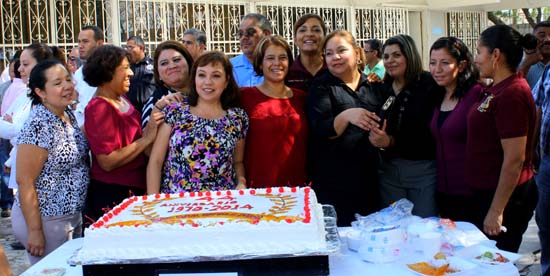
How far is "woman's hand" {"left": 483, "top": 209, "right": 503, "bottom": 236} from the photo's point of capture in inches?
132

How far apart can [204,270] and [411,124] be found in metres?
1.96

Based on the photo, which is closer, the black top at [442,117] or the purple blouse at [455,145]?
the purple blouse at [455,145]

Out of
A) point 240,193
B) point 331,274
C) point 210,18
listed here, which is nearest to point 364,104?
point 240,193

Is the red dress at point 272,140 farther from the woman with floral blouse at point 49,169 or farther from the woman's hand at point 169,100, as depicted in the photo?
the woman with floral blouse at point 49,169

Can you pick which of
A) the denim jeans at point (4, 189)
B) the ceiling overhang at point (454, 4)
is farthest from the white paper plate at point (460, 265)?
the ceiling overhang at point (454, 4)

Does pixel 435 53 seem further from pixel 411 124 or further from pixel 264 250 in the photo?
pixel 264 250

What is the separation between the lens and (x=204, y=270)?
2312 millimetres

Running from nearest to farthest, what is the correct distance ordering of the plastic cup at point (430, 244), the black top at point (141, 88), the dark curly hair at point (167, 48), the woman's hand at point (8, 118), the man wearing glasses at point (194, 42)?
the plastic cup at point (430, 244) < the dark curly hair at point (167, 48) < the black top at point (141, 88) < the woman's hand at point (8, 118) < the man wearing glasses at point (194, 42)

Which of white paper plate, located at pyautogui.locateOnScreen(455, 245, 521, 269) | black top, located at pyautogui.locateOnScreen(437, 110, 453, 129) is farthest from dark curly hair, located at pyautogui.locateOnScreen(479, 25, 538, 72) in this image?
white paper plate, located at pyautogui.locateOnScreen(455, 245, 521, 269)

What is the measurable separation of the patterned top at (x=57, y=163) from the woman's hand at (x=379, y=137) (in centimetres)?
174

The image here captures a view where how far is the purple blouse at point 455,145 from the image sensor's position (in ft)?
11.6

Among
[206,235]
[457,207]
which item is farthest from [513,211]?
[206,235]

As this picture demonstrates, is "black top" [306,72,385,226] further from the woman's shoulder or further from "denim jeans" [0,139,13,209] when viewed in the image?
"denim jeans" [0,139,13,209]

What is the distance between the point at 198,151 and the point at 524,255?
3262 mm
